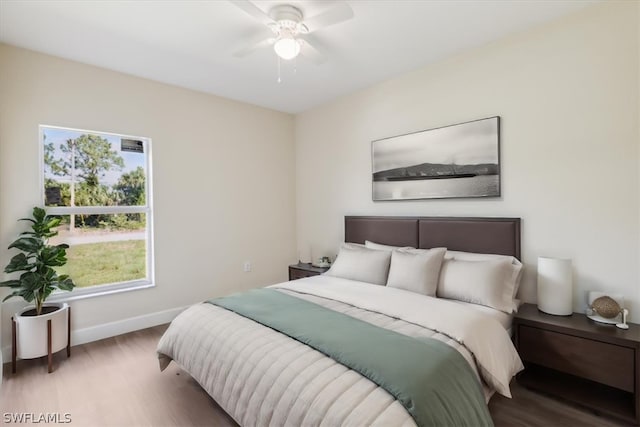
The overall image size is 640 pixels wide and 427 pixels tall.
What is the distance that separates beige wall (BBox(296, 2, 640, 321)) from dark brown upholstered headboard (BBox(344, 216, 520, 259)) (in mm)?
101

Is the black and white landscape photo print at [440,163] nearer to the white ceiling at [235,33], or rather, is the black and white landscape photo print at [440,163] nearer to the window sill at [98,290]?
the white ceiling at [235,33]

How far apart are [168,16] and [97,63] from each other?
1.23m

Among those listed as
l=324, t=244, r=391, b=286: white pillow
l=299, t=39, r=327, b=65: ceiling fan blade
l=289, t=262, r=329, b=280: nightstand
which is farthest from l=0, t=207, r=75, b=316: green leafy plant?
l=299, t=39, r=327, b=65: ceiling fan blade

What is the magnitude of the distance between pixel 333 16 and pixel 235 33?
97 cm

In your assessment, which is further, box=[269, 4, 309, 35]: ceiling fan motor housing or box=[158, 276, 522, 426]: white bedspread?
box=[269, 4, 309, 35]: ceiling fan motor housing

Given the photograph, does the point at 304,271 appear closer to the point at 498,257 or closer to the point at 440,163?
the point at 440,163

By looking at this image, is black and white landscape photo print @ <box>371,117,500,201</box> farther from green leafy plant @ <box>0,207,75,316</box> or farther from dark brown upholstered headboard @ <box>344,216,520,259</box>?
green leafy plant @ <box>0,207,75,316</box>

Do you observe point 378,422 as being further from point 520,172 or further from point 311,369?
point 520,172

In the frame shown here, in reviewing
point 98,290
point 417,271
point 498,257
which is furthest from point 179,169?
point 498,257

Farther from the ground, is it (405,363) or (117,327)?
(405,363)

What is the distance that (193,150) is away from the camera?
369 cm

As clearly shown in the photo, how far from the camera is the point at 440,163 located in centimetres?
307

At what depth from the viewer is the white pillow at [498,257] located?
2.39 meters

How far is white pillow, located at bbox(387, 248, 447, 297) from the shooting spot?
2.51m
